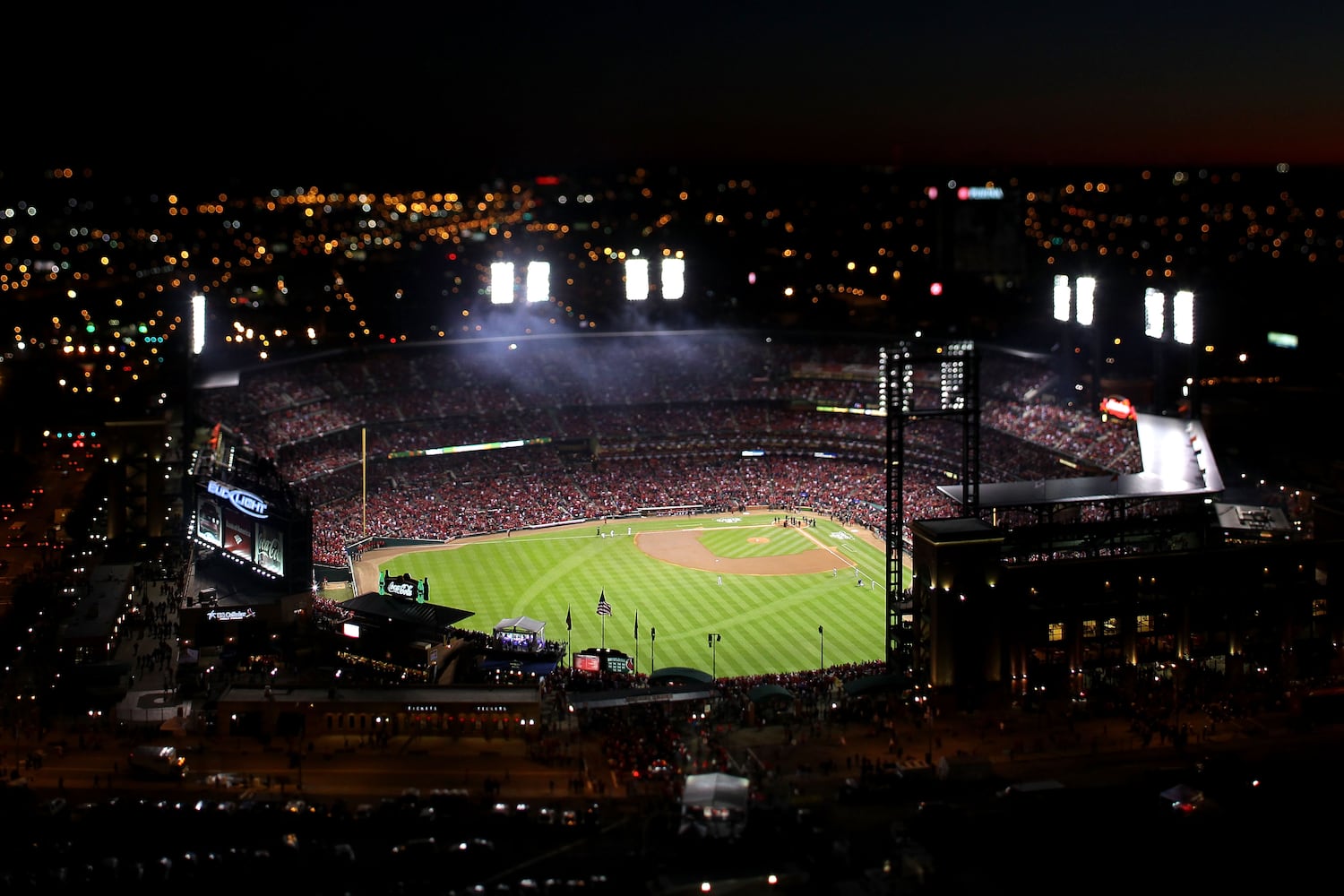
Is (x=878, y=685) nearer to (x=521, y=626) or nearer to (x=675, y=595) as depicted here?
(x=521, y=626)

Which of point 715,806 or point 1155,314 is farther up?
point 1155,314

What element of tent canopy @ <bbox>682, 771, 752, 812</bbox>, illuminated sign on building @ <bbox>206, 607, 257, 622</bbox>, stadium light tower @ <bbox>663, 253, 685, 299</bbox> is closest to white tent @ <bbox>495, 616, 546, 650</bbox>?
illuminated sign on building @ <bbox>206, 607, 257, 622</bbox>

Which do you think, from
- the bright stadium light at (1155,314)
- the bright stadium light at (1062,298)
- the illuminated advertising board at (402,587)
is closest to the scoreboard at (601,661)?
the illuminated advertising board at (402,587)

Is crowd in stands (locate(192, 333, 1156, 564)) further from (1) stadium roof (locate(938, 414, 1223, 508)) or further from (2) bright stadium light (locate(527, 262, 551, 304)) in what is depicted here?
(2) bright stadium light (locate(527, 262, 551, 304))

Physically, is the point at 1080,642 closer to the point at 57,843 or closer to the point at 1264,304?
the point at 57,843

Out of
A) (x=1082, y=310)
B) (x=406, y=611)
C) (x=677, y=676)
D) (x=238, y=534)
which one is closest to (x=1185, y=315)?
(x=1082, y=310)

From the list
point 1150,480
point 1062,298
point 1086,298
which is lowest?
point 1150,480
